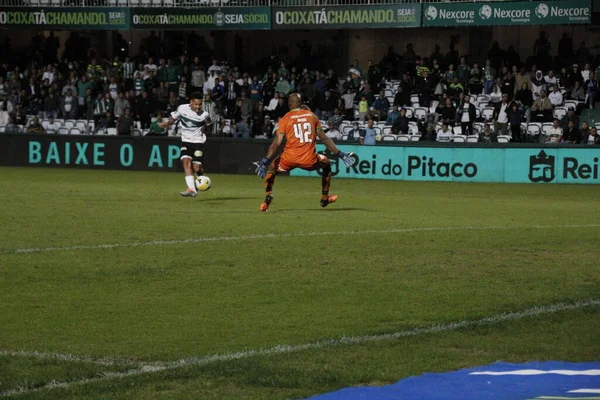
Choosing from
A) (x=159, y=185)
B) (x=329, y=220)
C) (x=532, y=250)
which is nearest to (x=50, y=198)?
(x=159, y=185)

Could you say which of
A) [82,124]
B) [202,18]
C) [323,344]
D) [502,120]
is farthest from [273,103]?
[323,344]

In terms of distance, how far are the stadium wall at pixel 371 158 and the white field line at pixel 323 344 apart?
1967 cm

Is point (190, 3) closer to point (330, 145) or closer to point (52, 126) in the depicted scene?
point (52, 126)

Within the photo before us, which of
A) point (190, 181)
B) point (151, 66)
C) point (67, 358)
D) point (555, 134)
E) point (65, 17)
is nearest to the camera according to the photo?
point (67, 358)

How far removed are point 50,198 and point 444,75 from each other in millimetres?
17544

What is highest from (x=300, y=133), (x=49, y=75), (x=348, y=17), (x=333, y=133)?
(x=348, y=17)

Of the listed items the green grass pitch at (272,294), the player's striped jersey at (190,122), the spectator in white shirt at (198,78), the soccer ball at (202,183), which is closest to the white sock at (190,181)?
the soccer ball at (202,183)

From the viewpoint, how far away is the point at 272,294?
406 inches

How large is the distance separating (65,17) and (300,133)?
81.4ft

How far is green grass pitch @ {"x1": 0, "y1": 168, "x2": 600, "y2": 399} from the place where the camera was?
287 inches

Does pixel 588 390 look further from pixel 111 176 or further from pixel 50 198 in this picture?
pixel 111 176

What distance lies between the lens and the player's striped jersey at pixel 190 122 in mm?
21469

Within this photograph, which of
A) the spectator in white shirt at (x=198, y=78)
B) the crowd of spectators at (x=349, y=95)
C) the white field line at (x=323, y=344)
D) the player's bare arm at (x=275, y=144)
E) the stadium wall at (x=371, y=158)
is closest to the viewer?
the white field line at (x=323, y=344)

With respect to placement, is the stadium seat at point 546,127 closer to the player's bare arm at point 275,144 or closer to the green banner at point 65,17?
the player's bare arm at point 275,144
